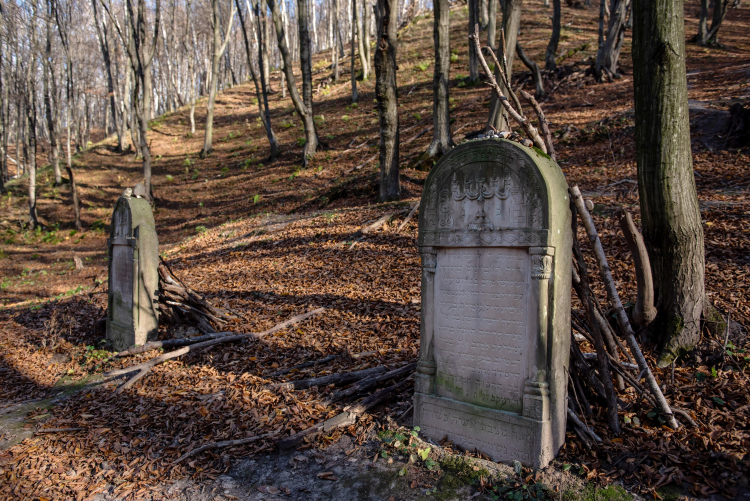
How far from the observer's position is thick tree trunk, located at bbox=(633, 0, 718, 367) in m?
4.52

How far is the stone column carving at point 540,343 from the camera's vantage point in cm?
355

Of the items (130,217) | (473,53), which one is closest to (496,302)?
(130,217)

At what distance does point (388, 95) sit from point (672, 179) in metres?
7.74

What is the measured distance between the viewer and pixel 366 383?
189 inches

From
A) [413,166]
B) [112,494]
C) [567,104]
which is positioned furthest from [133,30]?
[112,494]

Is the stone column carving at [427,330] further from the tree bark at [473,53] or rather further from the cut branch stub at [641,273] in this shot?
the tree bark at [473,53]

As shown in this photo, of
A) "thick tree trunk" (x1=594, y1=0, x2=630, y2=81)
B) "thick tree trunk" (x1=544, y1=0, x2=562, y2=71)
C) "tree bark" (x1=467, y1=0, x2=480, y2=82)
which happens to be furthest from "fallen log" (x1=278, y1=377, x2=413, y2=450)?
"tree bark" (x1=467, y1=0, x2=480, y2=82)

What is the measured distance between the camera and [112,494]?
3705 millimetres

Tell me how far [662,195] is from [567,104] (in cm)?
1416

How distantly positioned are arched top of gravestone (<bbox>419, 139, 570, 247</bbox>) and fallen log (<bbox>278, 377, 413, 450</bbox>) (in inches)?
62.8

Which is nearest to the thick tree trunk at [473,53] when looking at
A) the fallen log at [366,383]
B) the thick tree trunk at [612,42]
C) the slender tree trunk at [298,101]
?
the thick tree trunk at [612,42]

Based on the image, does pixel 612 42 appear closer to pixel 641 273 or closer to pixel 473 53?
pixel 473 53

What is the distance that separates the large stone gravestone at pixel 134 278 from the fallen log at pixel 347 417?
3996mm

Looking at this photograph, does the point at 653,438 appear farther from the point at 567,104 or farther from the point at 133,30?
the point at 133,30
